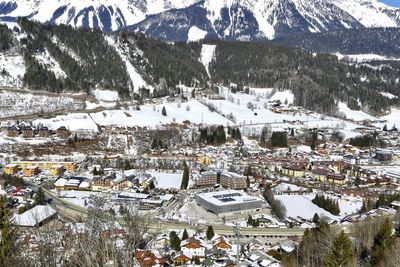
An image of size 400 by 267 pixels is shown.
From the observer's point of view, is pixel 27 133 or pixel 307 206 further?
pixel 27 133

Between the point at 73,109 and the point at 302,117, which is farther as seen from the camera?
the point at 302,117

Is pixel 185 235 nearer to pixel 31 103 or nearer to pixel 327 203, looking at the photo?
pixel 327 203

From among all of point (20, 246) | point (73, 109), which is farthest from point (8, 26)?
point (20, 246)


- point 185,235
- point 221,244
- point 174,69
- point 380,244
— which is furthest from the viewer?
point 174,69

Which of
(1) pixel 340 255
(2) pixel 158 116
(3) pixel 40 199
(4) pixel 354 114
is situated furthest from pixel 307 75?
(1) pixel 340 255

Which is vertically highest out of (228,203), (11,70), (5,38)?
(5,38)

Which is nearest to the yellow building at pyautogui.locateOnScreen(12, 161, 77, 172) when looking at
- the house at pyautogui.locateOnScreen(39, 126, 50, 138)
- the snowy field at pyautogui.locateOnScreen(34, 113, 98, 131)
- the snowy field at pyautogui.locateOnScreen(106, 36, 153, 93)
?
the house at pyautogui.locateOnScreen(39, 126, 50, 138)

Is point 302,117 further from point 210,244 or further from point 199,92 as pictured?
point 210,244
